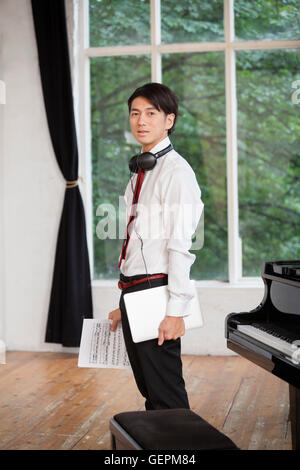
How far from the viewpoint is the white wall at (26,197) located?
5.06 m

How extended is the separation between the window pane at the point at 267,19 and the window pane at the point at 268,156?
0.14m

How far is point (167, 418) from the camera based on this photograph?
182cm

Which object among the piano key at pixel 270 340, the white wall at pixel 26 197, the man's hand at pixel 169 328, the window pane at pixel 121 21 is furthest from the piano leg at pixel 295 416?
the window pane at pixel 121 21

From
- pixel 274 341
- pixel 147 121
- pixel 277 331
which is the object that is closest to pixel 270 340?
pixel 274 341

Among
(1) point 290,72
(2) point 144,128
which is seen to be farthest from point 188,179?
(1) point 290,72

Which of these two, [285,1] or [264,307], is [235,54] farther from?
[264,307]

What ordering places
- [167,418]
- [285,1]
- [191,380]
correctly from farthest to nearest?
[285,1]
[191,380]
[167,418]

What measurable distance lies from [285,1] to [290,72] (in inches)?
22.4

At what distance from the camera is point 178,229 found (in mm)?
2180

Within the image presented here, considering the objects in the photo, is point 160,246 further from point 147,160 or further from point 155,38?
point 155,38

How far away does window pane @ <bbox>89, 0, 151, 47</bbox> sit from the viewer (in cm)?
503

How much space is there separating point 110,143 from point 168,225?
3.05 m
